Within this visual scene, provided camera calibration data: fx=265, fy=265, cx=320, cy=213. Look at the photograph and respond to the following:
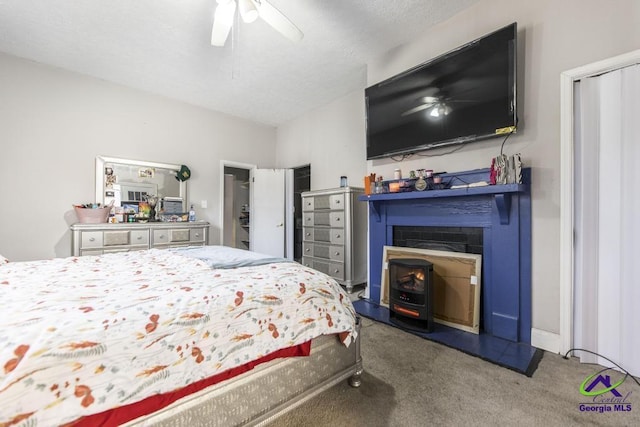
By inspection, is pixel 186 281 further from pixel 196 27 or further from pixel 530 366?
pixel 196 27

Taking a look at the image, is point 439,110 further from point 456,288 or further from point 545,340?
point 545,340

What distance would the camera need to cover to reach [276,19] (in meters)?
1.89

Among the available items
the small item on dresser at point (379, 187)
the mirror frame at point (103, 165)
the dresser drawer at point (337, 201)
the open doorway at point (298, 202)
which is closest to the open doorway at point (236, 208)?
the open doorway at point (298, 202)

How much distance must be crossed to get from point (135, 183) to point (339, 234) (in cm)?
288

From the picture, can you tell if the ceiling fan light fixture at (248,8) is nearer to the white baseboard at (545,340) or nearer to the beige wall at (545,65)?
the beige wall at (545,65)

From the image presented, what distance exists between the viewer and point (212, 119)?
14.3 ft

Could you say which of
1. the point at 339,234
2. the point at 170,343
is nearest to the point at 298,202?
the point at 339,234

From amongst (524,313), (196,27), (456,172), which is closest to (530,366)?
(524,313)

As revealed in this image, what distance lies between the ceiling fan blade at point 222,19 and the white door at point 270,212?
9.06ft

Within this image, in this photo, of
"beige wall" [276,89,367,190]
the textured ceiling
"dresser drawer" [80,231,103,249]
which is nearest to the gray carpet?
"beige wall" [276,89,367,190]

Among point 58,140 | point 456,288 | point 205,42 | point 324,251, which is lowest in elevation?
point 456,288

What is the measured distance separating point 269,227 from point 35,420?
162 inches

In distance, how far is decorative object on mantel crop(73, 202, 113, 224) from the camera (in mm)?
3105

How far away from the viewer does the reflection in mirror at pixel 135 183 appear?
3.43m
